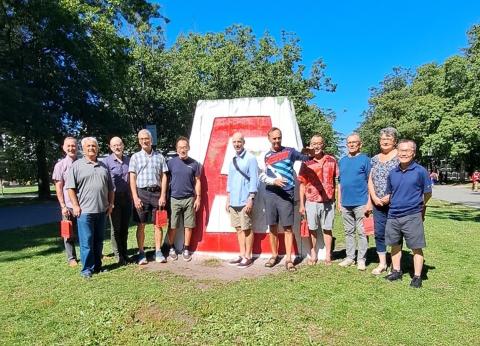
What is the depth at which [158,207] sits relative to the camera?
666 cm

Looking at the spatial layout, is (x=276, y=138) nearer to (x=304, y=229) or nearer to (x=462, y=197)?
(x=304, y=229)

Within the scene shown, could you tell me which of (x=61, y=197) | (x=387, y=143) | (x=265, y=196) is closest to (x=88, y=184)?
(x=61, y=197)

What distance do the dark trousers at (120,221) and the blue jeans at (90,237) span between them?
388mm

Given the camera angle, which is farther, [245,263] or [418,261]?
[245,263]

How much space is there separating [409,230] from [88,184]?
4.24 meters

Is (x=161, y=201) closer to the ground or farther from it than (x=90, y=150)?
closer to the ground

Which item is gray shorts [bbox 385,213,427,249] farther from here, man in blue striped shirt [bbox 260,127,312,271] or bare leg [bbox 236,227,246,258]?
bare leg [bbox 236,227,246,258]

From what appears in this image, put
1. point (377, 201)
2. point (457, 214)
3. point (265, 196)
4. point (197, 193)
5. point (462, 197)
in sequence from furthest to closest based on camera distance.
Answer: point (462, 197) < point (457, 214) < point (197, 193) < point (265, 196) < point (377, 201)

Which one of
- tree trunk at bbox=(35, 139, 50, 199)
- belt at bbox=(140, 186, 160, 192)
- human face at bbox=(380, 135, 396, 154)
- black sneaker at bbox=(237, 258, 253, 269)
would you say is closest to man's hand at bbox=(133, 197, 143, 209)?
belt at bbox=(140, 186, 160, 192)

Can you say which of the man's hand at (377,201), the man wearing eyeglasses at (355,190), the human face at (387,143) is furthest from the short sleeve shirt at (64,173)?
the human face at (387,143)

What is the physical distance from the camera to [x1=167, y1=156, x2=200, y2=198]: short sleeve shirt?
670cm

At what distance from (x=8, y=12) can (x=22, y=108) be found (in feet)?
15.9

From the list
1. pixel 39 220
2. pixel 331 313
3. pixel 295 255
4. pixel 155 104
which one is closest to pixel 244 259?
pixel 295 255

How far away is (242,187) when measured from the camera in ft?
21.1
